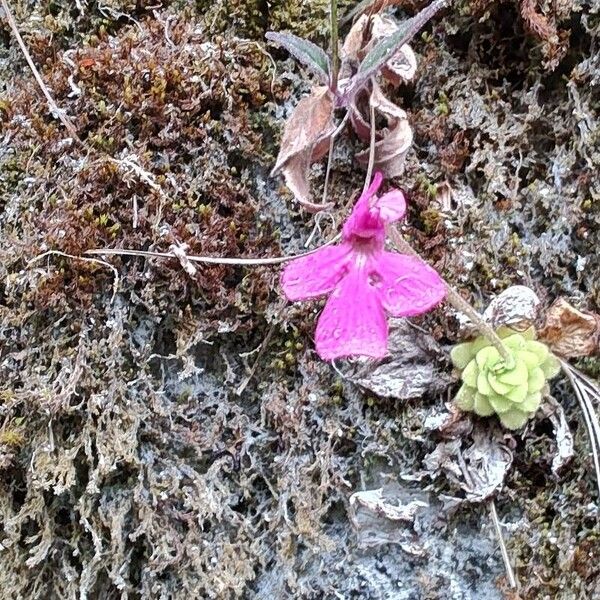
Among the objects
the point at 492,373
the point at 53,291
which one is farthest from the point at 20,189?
the point at 492,373

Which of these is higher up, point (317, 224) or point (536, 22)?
point (536, 22)

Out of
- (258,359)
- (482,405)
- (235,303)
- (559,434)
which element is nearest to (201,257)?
(235,303)

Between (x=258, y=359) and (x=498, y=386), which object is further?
(x=258, y=359)

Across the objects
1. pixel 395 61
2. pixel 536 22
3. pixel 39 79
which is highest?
pixel 536 22

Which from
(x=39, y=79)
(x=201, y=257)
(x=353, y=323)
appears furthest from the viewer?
(x=39, y=79)

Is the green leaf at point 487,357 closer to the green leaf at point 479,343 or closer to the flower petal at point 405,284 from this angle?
the green leaf at point 479,343

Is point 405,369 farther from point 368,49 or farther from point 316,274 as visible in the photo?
point 368,49

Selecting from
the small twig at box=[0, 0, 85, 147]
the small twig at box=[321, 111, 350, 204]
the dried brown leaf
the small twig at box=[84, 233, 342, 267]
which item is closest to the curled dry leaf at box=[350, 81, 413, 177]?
the small twig at box=[321, 111, 350, 204]

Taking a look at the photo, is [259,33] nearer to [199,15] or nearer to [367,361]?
[199,15]
